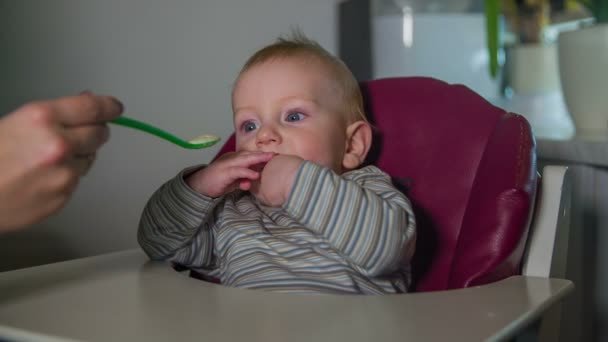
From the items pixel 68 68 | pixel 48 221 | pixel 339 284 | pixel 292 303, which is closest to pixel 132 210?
pixel 48 221

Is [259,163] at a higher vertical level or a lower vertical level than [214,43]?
lower

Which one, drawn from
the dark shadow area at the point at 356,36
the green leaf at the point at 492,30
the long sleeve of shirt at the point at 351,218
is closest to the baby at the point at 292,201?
the long sleeve of shirt at the point at 351,218

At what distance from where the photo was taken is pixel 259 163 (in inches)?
33.3

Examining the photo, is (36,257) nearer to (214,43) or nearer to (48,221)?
(48,221)

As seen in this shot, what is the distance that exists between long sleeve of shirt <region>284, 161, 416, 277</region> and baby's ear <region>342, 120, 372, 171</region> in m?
0.21

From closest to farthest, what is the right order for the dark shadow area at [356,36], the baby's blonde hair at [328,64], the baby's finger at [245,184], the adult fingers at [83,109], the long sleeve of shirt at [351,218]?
the adult fingers at [83,109]
the long sleeve of shirt at [351,218]
the baby's finger at [245,184]
the baby's blonde hair at [328,64]
the dark shadow area at [356,36]

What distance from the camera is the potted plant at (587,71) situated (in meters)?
1.29

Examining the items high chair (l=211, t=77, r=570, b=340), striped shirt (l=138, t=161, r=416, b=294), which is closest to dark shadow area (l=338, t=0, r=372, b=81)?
high chair (l=211, t=77, r=570, b=340)

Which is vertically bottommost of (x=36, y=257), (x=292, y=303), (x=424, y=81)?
(x=36, y=257)

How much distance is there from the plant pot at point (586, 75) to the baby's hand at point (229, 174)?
0.80m

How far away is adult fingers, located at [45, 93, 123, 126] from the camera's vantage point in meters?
0.52

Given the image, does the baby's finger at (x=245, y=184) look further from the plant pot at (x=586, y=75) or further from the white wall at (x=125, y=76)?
the plant pot at (x=586, y=75)

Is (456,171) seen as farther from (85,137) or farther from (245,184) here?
(85,137)

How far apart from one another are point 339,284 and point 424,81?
388 mm
